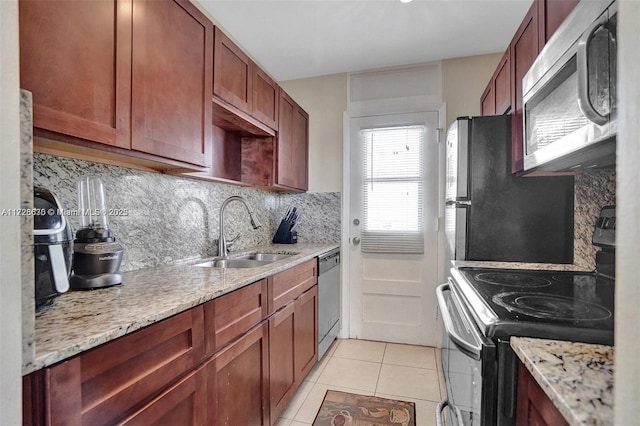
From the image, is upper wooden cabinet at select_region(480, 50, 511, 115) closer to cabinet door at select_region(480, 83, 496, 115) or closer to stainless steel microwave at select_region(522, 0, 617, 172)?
cabinet door at select_region(480, 83, 496, 115)

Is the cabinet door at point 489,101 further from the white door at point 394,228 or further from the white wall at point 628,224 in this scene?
the white wall at point 628,224

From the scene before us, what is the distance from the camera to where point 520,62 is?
154cm

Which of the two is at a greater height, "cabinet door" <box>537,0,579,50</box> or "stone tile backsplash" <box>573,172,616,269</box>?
"cabinet door" <box>537,0,579,50</box>

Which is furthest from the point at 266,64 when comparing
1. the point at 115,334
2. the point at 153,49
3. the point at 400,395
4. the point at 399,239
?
the point at 400,395

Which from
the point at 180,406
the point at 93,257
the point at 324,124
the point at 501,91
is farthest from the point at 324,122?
the point at 180,406

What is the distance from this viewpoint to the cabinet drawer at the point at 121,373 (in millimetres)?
656

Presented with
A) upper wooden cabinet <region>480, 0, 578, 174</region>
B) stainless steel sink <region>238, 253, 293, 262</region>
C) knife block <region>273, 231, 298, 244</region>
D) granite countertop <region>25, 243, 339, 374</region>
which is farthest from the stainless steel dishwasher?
upper wooden cabinet <region>480, 0, 578, 174</region>

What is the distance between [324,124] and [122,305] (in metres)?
2.52

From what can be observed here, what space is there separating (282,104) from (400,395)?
2.31 meters

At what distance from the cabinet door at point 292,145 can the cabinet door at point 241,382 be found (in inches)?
51.7

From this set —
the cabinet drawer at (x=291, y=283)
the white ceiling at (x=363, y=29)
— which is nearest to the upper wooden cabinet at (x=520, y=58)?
the white ceiling at (x=363, y=29)

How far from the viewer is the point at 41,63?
0.87 meters

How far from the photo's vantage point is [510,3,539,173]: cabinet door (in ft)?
4.44

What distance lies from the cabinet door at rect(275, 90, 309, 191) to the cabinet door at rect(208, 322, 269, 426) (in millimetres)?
1312
